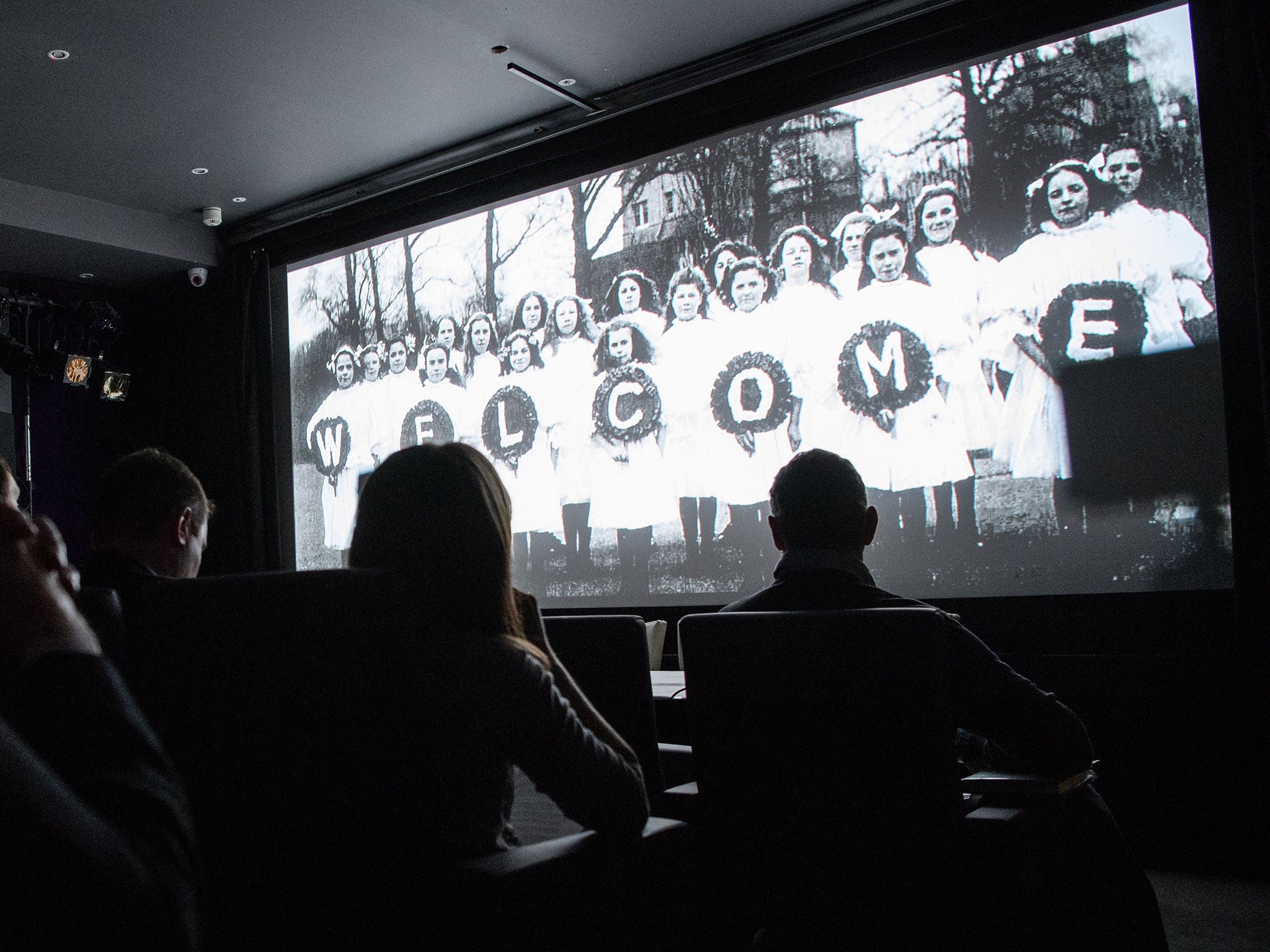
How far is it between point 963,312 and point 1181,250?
725 mm

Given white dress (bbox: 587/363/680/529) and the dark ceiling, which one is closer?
the dark ceiling

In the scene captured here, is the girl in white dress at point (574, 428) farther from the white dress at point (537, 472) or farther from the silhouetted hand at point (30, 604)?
the silhouetted hand at point (30, 604)

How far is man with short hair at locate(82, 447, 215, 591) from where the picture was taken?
2023 millimetres

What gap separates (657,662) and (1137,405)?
2.04 meters

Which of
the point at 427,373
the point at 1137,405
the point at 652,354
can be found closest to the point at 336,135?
the point at 427,373

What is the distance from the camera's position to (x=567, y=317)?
193 inches

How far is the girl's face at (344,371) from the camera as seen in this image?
229 inches

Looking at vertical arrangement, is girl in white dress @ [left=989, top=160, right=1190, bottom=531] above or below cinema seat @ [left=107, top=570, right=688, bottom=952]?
above

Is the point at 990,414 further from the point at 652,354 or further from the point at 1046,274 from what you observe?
the point at 652,354

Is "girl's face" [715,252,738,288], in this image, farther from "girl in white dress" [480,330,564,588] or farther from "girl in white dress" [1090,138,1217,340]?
"girl in white dress" [1090,138,1217,340]

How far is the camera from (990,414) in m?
3.63

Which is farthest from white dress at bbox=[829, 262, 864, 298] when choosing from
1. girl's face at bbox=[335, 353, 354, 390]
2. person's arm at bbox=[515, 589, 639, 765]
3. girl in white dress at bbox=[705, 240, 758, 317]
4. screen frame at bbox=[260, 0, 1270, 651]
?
girl's face at bbox=[335, 353, 354, 390]

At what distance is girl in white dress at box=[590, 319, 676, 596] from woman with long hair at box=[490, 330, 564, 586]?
0.27 m

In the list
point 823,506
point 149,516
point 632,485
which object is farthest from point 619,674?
point 632,485
